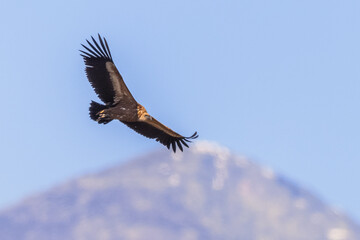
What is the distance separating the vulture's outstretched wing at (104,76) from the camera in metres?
31.7

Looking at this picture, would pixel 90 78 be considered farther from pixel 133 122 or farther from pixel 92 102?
pixel 133 122

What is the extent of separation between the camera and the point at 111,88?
32.0 meters

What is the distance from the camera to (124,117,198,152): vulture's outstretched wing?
34.0 meters

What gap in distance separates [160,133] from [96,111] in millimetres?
3560

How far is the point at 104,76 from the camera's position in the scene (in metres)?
31.9

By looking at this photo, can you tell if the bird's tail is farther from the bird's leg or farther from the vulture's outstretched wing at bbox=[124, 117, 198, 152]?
the vulture's outstretched wing at bbox=[124, 117, 198, 152]

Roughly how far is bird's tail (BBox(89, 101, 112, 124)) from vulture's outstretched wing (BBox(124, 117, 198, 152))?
2401 millimetres

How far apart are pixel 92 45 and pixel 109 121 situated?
2.99 m

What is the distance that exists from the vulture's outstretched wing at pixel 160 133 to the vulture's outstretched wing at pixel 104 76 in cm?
231

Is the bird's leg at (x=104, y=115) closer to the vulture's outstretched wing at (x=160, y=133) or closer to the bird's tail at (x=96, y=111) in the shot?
the bird's tail at (x=96, y=111)

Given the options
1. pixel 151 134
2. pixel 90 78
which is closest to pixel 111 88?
pixel 90 78

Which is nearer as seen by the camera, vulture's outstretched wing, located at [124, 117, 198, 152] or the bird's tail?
the bird's tail

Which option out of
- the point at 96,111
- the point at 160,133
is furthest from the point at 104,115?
the point at 160,133

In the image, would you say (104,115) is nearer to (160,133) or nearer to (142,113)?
(142,113)
